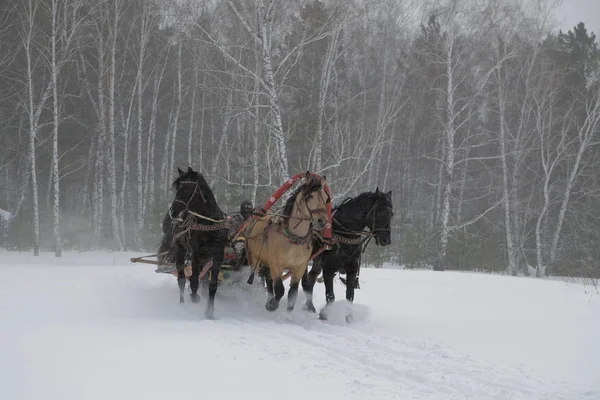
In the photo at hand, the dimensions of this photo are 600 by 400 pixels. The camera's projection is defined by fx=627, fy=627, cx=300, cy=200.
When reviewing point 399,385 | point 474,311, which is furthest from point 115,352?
point 474,311

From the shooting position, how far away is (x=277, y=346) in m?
6.64

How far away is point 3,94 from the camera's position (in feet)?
82.3

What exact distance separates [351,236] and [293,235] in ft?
3.69

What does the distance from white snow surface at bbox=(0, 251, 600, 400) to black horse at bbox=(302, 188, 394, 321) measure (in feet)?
1.43

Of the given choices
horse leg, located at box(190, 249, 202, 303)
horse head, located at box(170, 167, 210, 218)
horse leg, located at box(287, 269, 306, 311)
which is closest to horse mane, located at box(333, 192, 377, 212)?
horse leg, located at box(287, 269, 306, 311)

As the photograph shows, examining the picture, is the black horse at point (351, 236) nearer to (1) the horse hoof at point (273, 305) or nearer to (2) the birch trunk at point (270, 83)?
(1) the horse hoof at point (273, 305)

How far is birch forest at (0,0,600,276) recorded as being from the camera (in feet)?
72.6

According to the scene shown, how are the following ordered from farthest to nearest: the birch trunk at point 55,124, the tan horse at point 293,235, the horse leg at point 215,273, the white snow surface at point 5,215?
the white snow surface at point 5,215, the birch trunk at point 55,124, the horse leg at point 215,273, the tan horse at point 293,235

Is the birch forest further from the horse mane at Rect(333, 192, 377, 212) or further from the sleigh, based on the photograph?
the horse mane at Rect(333, 192, 377, 212)

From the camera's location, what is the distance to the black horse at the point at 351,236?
8930 millimetres

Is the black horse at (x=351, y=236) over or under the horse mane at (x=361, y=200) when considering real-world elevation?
under

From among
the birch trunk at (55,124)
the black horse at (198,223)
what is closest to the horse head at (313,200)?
the black horse at (198,223)

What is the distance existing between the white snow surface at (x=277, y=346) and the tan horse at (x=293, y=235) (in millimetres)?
520

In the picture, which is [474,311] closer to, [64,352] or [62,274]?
[64,352]
